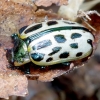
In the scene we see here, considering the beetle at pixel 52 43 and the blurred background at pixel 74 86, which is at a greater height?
the beetle at pixel 52 43

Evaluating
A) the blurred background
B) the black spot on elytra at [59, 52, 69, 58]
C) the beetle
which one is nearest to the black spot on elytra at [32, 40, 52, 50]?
the beetle

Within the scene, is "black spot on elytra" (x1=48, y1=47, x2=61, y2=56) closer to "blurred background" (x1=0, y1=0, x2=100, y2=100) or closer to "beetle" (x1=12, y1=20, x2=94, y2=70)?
"beetle" (x1=12, y1=20, x2=94, y2=70)

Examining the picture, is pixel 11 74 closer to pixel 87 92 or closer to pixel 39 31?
pixel 39 31

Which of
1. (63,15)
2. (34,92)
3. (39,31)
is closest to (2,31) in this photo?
(39,31)

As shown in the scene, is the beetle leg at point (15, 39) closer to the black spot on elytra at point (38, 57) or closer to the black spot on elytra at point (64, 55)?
the black spot on elytra at point (38, 57)

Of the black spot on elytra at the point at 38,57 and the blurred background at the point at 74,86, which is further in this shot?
the blurred background at the point at 74,86

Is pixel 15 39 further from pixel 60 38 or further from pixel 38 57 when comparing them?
pixel 60 38

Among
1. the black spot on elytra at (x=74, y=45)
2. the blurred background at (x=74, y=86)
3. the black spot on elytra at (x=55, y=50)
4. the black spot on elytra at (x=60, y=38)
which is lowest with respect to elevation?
the blurred background at (x=74, y=86)

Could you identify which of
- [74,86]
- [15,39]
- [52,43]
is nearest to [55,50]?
[52,43]

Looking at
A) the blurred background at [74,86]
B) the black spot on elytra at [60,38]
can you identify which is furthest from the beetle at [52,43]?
the blurred background at [74,86]
